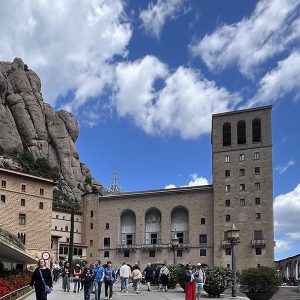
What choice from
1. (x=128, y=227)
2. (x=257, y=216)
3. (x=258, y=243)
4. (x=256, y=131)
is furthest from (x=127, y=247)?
(x=256, y=131)

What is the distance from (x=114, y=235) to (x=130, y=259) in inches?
179

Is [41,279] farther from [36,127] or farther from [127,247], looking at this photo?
[36,127]

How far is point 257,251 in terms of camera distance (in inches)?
2731

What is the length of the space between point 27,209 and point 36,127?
53975mm

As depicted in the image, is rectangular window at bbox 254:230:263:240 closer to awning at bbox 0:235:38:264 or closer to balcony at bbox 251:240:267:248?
balcony at bbox 251:240:267:248

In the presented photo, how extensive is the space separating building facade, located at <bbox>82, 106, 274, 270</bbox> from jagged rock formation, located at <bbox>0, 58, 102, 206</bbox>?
32958 millimetres

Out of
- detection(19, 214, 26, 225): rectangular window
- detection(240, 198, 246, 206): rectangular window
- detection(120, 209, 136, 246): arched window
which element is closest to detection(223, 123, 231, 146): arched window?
detection(240, 198, 246, 206): rectangular window

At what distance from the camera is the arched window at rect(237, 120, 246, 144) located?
7556 centimetres

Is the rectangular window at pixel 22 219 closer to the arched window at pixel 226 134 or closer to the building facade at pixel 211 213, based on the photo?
the building facade at pixel 211 213

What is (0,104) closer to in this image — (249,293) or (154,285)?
(154,285)

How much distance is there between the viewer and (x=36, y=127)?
115m

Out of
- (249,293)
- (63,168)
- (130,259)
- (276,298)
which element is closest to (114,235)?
(130,259)

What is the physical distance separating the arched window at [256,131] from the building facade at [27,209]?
3068cm

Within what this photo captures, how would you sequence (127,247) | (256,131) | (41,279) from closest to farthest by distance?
(41,279) → (256,131) → (127,247)
